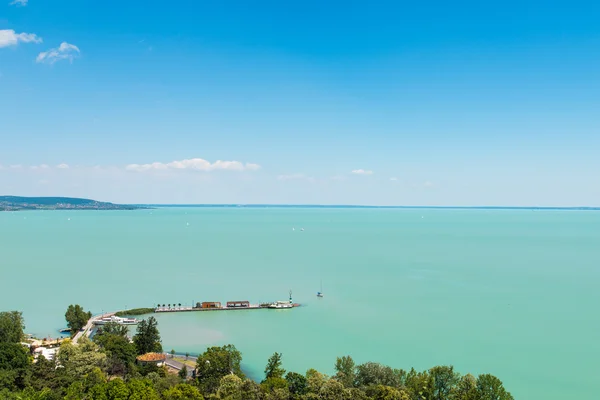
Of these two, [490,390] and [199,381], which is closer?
[490,390]

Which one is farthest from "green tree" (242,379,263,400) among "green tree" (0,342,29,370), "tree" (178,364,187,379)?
"green tree" (0,342,29,370)

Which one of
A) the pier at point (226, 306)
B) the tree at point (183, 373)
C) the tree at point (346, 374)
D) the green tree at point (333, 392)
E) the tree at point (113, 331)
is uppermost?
the green tree at point (333, 392)

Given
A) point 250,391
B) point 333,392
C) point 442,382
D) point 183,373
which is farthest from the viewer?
point 183,373

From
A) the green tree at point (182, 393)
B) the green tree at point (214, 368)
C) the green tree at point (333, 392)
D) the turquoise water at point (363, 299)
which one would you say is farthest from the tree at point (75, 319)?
the green tree at point (333, 392)

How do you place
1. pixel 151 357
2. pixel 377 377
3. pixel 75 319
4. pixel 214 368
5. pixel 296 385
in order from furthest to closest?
1. pixel 75 319
2. pixel 151 357
3. pixel 214 368
4. pixel 377 377
5. pixel 296 385

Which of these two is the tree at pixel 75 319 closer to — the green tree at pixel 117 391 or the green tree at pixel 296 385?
the green tree at pixel 117 391

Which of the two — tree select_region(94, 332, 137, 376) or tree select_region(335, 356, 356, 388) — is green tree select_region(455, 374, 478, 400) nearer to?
tree select_region(335, 356, 356, 388)

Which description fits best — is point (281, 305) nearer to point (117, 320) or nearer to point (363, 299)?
point (363, 299)

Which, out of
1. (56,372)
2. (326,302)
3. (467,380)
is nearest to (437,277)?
(326,302)

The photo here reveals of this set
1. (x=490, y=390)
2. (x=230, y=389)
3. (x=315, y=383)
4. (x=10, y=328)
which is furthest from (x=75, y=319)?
(x=490, y=390)
